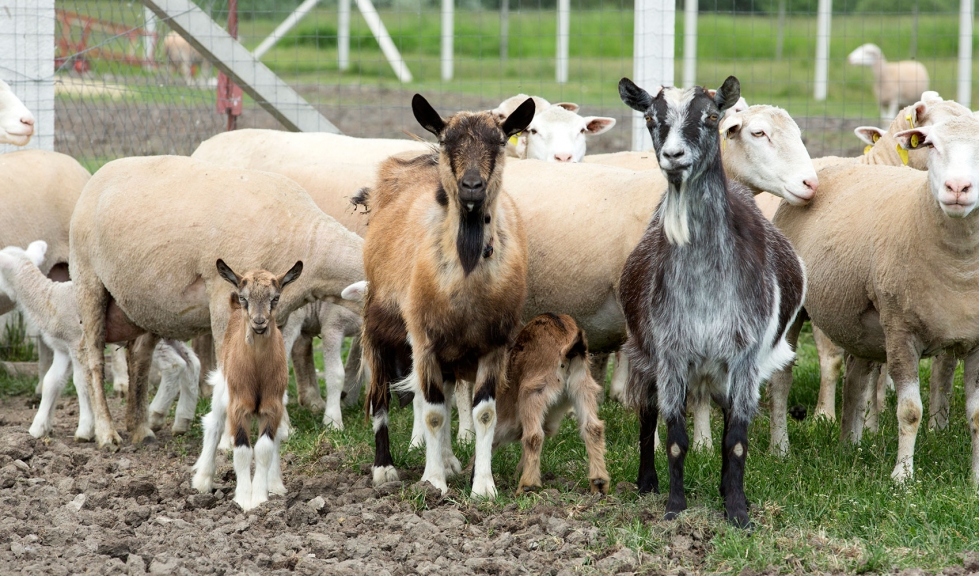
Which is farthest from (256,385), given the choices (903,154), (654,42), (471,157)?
(654,42)

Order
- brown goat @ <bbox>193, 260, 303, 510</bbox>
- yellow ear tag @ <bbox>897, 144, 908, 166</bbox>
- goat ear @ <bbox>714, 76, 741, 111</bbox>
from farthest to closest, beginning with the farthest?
yellow ear tag @ <bbox>897, 144, 908, 166</bbox>
brown goat @ <bbox>193, 260, 303, 510</bbox>
goat ear @ <bbox>714, 76, 741, 111</bbox>

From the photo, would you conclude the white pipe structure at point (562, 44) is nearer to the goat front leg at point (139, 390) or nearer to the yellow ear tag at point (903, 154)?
the yellow ear tag at point (903, 154)

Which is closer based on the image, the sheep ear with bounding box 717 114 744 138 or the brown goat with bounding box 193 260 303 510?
the brown goat with bounding box 193 260 303 510

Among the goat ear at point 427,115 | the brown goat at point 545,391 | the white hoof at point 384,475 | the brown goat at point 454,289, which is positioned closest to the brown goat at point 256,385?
the white hoof at point 384,475

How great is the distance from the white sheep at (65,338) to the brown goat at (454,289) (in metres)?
1.66

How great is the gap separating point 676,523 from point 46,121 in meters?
7.09

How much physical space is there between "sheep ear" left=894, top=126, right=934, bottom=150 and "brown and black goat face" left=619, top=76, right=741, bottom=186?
1.28 metres

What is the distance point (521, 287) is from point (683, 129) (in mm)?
1276

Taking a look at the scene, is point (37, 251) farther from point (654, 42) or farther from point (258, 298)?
point (654, 42)

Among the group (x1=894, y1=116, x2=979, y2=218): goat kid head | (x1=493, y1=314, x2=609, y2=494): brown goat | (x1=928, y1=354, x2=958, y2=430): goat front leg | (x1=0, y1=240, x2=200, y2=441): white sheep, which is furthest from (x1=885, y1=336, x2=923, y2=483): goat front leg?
(x1=0, y1=240, x2=200, y2=441): white sheep

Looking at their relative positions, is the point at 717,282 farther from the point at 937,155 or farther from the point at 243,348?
the point at 243,348

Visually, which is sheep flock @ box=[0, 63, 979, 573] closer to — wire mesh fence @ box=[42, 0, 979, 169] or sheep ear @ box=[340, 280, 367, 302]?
sheep ear @ box=[340, 280, 367, 302]

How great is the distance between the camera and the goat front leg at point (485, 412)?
572 cm

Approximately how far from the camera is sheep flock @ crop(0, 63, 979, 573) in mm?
5340
